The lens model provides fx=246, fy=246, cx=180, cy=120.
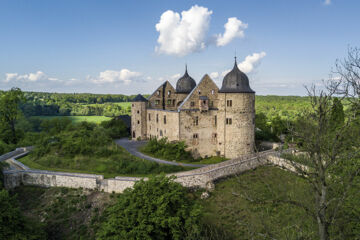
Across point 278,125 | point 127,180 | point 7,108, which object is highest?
point 7,108

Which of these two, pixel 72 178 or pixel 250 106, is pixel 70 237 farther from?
pixel 250 106

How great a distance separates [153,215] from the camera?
14.8 metres

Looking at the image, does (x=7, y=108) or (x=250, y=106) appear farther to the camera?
(x=7, y=108)

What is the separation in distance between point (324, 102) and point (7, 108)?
50376 millimetres

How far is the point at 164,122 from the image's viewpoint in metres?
35.3

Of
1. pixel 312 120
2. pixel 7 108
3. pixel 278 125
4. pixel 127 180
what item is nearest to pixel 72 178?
pixel 127 180

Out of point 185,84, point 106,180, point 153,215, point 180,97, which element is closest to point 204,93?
point 185,84

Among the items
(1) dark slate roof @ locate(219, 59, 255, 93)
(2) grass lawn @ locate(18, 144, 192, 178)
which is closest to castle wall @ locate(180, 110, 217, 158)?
(1) dark slate roof @ locate(219, 59, 255, 93)

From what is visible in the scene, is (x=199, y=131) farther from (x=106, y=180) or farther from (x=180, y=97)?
(x=106, y=180)

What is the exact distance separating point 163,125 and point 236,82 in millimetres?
11923

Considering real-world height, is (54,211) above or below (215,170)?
below

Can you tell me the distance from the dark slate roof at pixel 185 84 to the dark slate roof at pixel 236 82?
8.21m

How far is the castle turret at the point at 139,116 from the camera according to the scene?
4109 cm

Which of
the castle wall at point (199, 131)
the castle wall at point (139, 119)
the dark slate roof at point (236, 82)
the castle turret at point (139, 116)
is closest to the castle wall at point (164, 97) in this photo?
the castle turret at point (139, 116)
